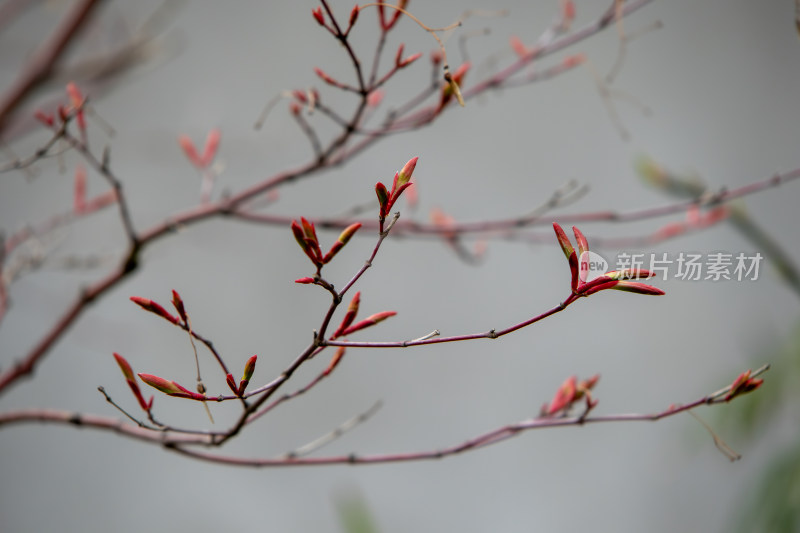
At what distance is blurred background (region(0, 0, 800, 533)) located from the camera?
97 cm

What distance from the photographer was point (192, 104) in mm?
1037

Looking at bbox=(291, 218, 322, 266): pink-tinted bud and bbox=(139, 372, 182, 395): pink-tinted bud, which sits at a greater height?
bbox=(291, 218, 322, 266): pink-tinted bud

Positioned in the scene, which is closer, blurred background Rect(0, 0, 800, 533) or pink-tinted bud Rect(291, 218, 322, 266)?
pink-tinted bud Rect(291, 218, 322, 266)

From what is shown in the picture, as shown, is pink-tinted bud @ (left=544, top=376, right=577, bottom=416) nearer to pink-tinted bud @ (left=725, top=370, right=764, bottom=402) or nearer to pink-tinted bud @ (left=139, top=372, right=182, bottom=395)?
pink-tinted bud @ (left=725, top=370, right=764, bottom=402)

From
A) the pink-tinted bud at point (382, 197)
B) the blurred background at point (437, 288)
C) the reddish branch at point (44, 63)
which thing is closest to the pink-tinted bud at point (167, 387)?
the pink-tinted bud at point (382, 197)

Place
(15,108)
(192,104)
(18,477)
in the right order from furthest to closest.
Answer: (192,104) → (18,477) → (15,108)

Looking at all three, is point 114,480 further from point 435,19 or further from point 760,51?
point 760,51

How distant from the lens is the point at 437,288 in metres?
1.00

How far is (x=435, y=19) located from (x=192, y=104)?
47 cm

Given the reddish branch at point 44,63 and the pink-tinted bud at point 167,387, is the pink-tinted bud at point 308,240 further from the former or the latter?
the reddish branch at point 44,63

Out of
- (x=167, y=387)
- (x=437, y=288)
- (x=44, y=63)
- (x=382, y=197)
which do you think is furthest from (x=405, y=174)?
(x=437, y=288)

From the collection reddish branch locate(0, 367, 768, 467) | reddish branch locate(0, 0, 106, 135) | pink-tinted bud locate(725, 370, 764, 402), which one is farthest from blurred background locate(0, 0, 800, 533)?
pink-tinted bud locate(725, 370, 764, 402)

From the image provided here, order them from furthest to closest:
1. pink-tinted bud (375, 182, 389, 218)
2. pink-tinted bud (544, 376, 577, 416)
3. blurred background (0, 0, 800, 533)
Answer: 1. blurred background (0, 0, 800, 533)
2. pink-tinted bud (544, 376, 577, 416)
3. pink-tinted bud (375, 182, 389, 218)

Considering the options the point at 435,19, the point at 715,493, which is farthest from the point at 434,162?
the point at 715,493
